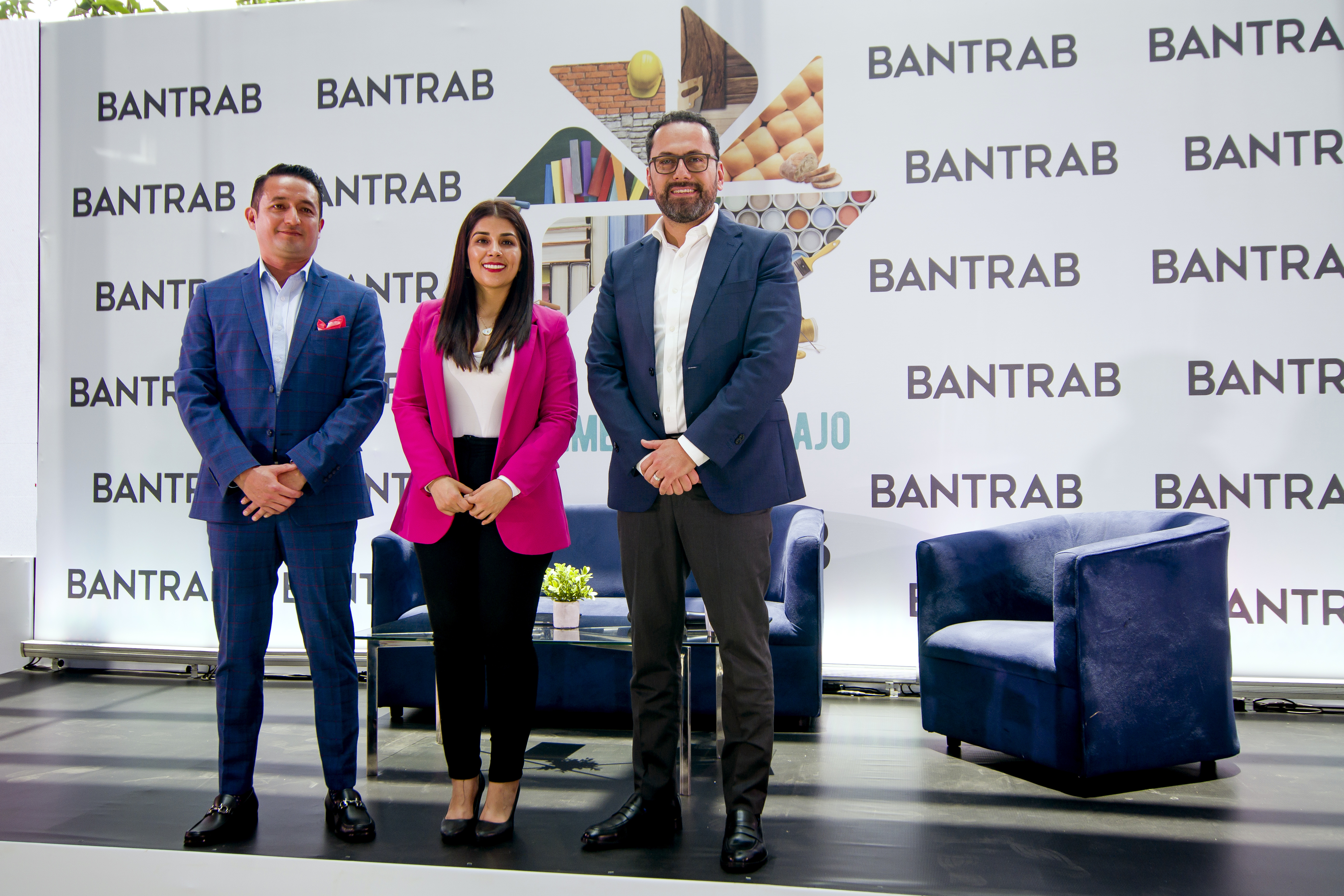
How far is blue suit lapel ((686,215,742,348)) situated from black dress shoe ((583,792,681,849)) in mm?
1117

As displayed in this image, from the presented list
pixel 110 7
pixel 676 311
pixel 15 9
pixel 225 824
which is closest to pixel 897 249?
pixel 676 311

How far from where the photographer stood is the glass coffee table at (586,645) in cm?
261

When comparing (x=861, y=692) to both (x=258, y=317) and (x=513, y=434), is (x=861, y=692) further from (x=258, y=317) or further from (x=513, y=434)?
(x=258, y=317)

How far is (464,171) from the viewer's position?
4.42 metres

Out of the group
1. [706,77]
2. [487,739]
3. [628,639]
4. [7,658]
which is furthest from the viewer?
[7,658]

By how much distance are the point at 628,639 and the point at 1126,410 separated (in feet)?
8.20

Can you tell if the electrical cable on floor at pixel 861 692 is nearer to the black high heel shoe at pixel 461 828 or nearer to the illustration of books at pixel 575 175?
the black high heel shoe at pixel 461 828

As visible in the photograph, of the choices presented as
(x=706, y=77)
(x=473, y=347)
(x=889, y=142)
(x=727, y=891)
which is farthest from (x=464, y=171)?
(x=727, y=891)

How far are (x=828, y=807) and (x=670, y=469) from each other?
116 cm

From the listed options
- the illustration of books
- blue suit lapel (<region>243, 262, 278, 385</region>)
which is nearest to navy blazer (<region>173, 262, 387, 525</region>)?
blue suit lapel (<region>243, 262, 278, 385</region>)

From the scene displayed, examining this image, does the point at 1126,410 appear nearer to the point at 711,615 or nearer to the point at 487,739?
the point at 711,615

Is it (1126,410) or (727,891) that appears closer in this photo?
(727,891)

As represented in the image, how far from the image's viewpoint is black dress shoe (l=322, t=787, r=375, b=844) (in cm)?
223

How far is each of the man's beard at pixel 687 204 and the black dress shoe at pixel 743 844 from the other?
4.58 feet
